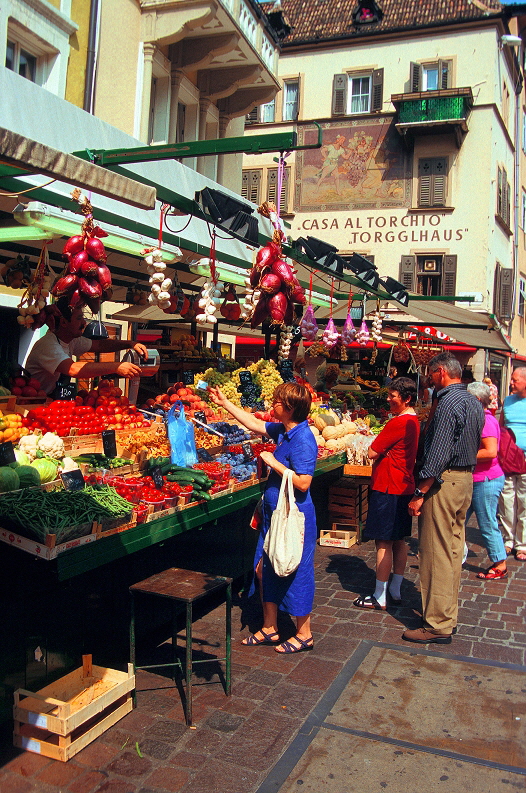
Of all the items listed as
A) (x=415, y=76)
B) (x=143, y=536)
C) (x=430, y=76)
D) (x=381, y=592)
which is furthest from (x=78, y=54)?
(x=430, y=76)

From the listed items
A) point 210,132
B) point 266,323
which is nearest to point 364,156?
point 210,132

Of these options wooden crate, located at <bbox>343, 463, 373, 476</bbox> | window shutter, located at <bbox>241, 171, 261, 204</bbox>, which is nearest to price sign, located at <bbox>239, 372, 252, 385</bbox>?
wooden crate, located at <bbox>343, 463, 373, 476</bbox>

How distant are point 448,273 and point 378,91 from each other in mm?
7216

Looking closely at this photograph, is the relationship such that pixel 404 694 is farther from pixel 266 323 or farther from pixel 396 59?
pixel 396 59

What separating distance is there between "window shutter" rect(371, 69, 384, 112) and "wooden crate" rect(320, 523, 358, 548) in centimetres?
1975

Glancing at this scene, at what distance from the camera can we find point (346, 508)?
25.9ft

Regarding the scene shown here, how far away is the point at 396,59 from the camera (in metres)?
23.3

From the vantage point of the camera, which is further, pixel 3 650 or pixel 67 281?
pixel 67 281

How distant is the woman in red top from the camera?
5520 mm

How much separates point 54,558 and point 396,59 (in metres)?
24.6

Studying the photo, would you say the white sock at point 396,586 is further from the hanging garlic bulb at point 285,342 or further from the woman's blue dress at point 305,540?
the hanging garlic bulb at point 285,342

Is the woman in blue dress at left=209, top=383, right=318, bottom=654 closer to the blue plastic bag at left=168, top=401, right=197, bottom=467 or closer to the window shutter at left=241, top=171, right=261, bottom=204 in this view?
the blue plastic bag at left=168, top=401, right=197, bottom=467

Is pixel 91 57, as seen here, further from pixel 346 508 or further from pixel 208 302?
pixel 346 508

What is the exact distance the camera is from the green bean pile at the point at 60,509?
339 cm
